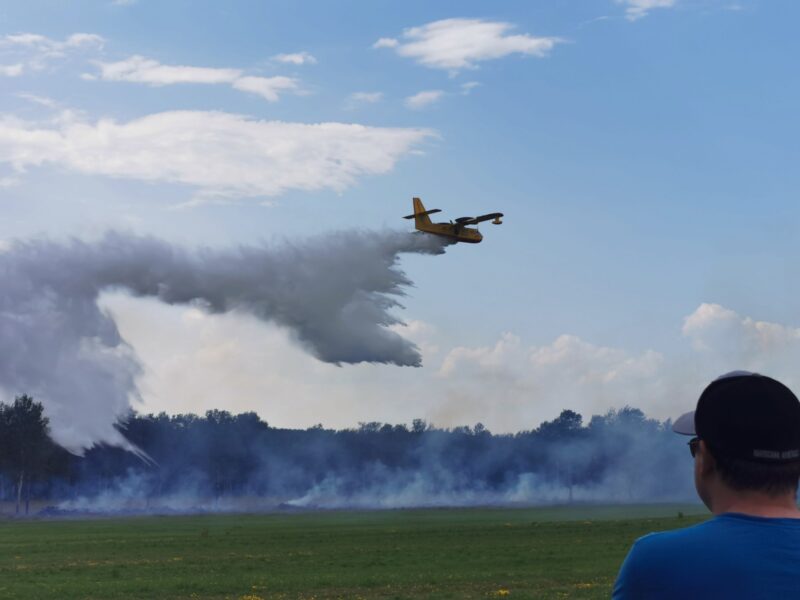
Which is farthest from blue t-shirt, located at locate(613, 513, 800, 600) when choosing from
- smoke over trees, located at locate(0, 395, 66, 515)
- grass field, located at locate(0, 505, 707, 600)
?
smoke over trees, located at locate(0, 395, 66, 515)

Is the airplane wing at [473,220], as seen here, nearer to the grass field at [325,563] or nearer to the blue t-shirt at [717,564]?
the grass field at [325,563]

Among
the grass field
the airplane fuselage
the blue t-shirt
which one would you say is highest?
the airplane fuselage

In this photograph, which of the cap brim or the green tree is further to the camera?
the green tree

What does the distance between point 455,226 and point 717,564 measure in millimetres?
66540

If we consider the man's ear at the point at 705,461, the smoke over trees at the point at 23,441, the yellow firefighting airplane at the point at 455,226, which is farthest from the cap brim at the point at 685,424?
the smoke over trees at the point at 23,441

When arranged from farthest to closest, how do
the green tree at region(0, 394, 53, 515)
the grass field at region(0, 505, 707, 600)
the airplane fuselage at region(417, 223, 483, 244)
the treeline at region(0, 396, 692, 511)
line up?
1. the treeline at region(0, 396, 692, 511)
2. the green tree at region(0, 394, 53, 515)
3. the airplane fuselage at region(417, 223, 483, 244)
4. the grass field at region(0, 505, 707, 600)

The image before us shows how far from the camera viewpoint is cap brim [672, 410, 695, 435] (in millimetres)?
4248

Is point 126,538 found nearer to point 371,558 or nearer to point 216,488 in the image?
point 371,558

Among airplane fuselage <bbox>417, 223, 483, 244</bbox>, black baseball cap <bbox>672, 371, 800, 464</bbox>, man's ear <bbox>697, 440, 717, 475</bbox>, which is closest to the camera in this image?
black baseball cap <bbox>672, 371, 800, 464</bbox>

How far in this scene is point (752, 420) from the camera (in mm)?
3912

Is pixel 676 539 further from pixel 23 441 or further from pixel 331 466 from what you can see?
pixel 331 466

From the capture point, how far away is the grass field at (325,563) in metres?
35.1

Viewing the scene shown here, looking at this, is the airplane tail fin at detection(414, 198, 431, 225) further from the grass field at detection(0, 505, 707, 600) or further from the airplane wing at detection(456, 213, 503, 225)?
the grass field at detection(0, 505, 707, 600)

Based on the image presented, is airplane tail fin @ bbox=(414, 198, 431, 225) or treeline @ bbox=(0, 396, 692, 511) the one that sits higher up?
airplane tail fin @ bbox=(414, 198, 431, 225)
